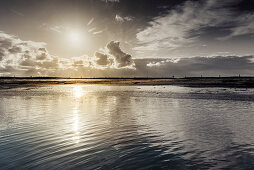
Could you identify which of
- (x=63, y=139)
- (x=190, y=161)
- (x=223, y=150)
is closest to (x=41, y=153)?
(x=63, y=139)

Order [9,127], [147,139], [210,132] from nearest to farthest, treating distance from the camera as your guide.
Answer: [147,139]
[210,132]
[9,127]

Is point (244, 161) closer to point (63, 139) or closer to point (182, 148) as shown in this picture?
point (182, 148)

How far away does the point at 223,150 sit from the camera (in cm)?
911

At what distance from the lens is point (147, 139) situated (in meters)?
11.0

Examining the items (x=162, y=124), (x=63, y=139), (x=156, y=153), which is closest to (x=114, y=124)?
(x=162, y=124)

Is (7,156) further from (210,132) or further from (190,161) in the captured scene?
(210,132)

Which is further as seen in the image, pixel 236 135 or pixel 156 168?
pixel 236 135

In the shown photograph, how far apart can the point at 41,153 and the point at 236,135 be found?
1081cm

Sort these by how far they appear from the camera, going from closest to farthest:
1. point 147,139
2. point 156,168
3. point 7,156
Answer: point 156,168 < point 7,156 < point 147,139

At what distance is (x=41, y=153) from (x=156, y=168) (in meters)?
5.28

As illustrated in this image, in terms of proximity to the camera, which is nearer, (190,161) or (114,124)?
(190,161)

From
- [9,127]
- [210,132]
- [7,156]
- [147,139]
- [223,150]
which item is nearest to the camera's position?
[7,156]

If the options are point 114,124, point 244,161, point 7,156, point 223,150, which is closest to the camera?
point 244,161

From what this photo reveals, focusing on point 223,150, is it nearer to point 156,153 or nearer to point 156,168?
point 156,153
